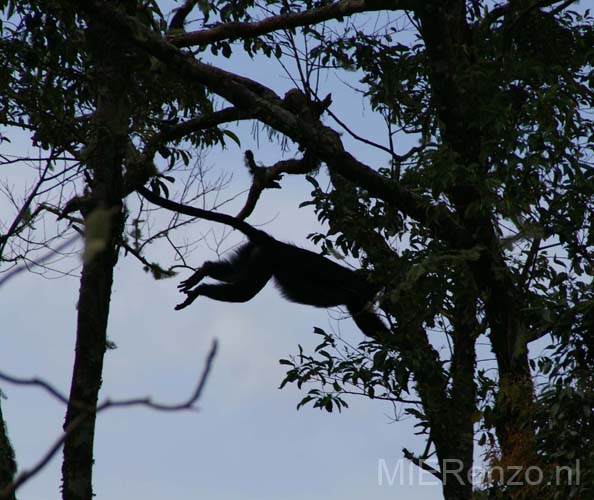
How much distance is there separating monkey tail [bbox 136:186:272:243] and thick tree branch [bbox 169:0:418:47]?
1236 mm

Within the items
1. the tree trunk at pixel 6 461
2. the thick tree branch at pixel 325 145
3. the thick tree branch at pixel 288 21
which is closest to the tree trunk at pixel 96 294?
the thick tree branch at pixel 325 145

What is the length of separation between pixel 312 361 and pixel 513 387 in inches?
66.5

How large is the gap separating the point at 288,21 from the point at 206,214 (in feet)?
6.46

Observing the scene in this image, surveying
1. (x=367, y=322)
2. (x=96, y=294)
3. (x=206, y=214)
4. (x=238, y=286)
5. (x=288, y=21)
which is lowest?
(x=96, y=294)

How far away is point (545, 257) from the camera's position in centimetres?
702

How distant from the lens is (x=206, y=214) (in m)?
7.16

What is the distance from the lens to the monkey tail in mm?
6598

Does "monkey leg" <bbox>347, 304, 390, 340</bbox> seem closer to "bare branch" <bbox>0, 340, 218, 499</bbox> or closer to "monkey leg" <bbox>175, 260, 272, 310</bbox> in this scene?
"monkey leg" <bbox>175, 260, 272, 310</bbox>

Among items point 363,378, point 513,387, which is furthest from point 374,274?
point 513,387

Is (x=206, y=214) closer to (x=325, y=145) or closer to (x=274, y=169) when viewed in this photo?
(x=274, y=169)

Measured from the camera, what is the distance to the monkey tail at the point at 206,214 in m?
6.60

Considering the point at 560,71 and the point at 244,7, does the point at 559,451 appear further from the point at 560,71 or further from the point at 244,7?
the point at 244,7

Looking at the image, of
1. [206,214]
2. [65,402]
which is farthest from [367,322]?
[65,402]

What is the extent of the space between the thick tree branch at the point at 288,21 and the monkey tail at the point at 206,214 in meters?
1.24
